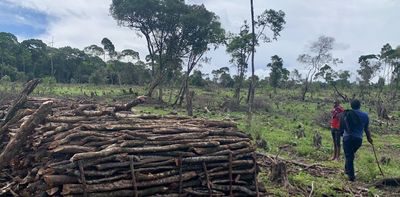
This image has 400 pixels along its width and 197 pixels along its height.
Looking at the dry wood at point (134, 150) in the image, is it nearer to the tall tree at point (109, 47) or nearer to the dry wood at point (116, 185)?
the dry wood at point (116, 185)

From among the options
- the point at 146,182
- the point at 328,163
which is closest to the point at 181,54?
the point at 328,163

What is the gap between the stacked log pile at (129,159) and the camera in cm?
546

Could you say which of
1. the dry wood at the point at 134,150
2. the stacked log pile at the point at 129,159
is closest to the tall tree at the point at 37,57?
the stacked log pile at the point at 129,159

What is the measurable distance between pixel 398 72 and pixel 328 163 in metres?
30.2

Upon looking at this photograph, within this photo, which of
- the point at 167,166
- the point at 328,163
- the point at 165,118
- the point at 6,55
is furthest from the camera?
the point at 6,55

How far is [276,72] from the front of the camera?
4175cm

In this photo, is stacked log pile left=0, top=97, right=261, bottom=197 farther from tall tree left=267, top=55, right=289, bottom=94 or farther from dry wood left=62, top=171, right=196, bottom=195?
tall tree left=267, top=55, right=289, bottom=94

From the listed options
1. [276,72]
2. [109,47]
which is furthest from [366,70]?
[109,47]

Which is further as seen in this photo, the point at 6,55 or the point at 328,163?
the point at 6,55

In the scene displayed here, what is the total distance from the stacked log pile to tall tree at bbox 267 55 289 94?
34.1 metres

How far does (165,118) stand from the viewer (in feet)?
25.2

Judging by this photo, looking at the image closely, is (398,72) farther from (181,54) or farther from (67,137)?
(67,137)

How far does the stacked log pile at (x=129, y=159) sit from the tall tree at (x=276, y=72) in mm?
34068

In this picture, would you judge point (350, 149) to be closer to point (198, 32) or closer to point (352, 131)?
point (352, 131)
